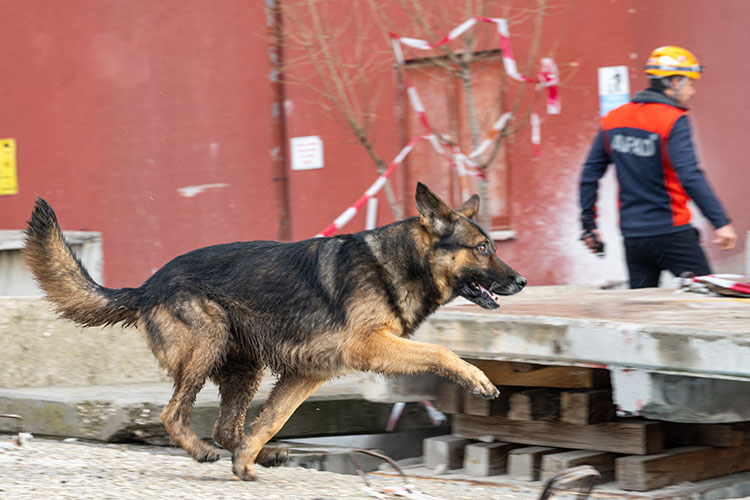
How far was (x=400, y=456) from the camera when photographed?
7.08 m

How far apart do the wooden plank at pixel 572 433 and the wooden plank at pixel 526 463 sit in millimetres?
108

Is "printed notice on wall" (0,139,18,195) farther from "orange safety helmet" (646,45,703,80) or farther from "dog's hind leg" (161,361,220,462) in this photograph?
"dog's hind leg" (161,361,220,462)

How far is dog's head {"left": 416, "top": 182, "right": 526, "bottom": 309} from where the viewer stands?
191 inches

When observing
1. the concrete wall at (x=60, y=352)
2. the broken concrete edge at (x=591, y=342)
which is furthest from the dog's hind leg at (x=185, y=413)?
the concrete wall at (x=60, y=352)

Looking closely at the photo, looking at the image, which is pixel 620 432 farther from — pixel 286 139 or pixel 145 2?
pixel 145 2

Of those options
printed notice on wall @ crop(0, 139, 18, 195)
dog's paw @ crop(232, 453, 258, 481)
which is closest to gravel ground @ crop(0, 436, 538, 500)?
dog's paw @ crop(232, 453, 258, 481)

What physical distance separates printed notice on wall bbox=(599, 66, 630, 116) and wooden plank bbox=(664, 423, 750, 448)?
5059 mm

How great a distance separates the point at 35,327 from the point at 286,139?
18.7 ft

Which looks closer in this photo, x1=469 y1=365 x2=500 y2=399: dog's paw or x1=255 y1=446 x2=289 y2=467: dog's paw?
x1=469 y1=365 x2=500 y2=399: dog's paw

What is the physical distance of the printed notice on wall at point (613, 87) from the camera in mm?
10320

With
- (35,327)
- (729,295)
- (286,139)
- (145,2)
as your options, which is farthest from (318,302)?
(145,2)

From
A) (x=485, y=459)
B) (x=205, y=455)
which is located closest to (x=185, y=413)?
(x=205, y=455)

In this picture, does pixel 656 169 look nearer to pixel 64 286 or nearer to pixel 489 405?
pixel 489 405

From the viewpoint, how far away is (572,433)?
5766 millimetres
